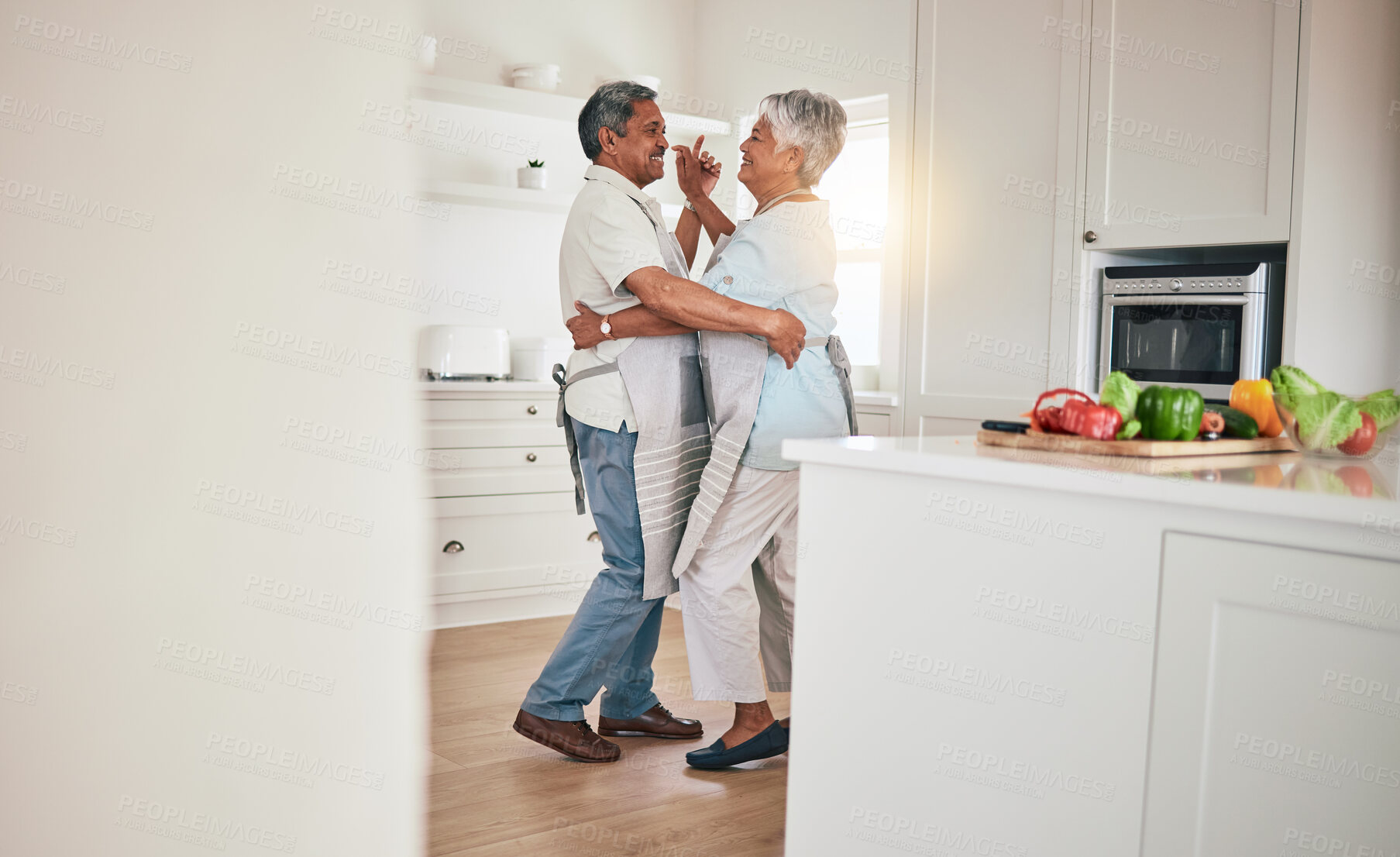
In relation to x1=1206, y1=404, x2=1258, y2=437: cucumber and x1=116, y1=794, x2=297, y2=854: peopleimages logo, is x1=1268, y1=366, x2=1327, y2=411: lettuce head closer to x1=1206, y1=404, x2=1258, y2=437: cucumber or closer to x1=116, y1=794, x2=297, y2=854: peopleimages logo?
x1=1206, y1=404, x2=1258, y2=437: cucumber

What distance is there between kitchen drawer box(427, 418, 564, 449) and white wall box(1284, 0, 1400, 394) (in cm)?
233

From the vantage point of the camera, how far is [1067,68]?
2.72 metres

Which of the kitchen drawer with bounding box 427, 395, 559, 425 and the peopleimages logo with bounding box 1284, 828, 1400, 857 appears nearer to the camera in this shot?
the peopleimages logo with bounding box 1284, 828, 1400, 857

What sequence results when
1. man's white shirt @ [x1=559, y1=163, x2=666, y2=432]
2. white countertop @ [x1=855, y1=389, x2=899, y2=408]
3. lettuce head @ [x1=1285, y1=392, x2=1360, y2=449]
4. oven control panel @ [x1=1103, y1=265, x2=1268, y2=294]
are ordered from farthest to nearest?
white countertop @ [x1=855, y1=389, x2=899, y2=408] < oven control panel @ [x1=1103, y1=265, x2=1268, y2=294] < man's white shirt @ [x1=559, y1=163, x2=666, y2=432] < lettuce head @ [x1=1285, y1=392, x2=1360, y2=449]

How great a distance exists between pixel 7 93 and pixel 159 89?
0.10ft

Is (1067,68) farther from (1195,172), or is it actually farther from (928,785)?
(928,785)

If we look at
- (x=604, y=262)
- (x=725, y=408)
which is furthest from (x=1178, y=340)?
(x=604, y=262)

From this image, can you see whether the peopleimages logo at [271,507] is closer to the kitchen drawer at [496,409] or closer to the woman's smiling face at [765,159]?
the woman's smiling face at [765,159]

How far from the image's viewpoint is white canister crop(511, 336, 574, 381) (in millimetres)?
3955

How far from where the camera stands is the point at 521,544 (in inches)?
144

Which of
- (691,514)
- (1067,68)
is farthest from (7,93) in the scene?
(1067,68)

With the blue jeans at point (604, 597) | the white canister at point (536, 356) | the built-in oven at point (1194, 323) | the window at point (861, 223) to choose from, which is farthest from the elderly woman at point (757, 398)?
the window at point (861, 223)

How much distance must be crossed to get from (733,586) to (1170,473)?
130 centimetres

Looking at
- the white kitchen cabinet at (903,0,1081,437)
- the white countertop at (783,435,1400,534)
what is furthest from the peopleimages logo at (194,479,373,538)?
the white kitchen cabinet at (903,0,1081,437)
